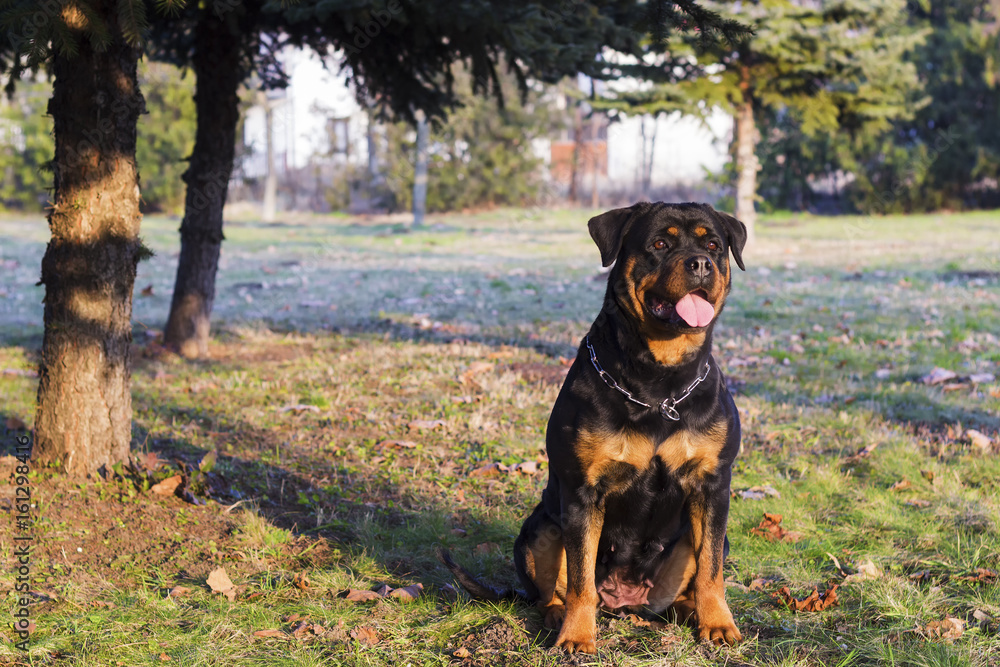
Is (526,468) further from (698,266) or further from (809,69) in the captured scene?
(809,69)

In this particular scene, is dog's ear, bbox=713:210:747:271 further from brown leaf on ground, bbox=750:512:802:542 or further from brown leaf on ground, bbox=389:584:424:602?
brown leaf on ground, bbox=389:584:424:602

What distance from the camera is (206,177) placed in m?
7.84

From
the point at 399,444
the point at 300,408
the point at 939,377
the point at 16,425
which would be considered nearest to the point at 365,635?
the point at 399,444

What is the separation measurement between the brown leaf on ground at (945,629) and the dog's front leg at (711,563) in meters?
0.75

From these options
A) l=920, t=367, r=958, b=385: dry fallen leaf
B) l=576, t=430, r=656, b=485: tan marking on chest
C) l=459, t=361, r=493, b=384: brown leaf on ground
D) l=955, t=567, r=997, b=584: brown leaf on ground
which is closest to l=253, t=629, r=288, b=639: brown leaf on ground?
l=576, t=430, r=656, b=485: tan marking on chest

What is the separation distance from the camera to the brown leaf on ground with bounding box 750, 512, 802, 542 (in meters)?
4.23

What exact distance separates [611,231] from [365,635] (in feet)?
6.19

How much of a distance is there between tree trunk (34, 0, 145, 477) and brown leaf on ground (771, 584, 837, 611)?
346cm

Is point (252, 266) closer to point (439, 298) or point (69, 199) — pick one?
point (439, 298)

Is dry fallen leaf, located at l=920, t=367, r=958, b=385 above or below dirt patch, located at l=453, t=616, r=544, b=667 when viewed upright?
above

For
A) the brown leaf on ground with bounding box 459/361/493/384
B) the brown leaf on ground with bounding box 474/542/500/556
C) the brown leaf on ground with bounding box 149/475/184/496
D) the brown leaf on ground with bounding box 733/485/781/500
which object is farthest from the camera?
the brown leaf on ground with bounding box 459/361/493/384

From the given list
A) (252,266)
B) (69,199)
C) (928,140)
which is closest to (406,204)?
(252,266)

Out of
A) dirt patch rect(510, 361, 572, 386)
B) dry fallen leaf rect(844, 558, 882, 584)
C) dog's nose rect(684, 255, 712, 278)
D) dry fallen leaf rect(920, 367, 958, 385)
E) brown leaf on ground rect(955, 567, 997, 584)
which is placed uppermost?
dog's nose rect(684, 255, 712, 278)

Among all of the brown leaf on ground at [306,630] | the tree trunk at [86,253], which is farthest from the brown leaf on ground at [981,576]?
the tree trunk at [86,253]
